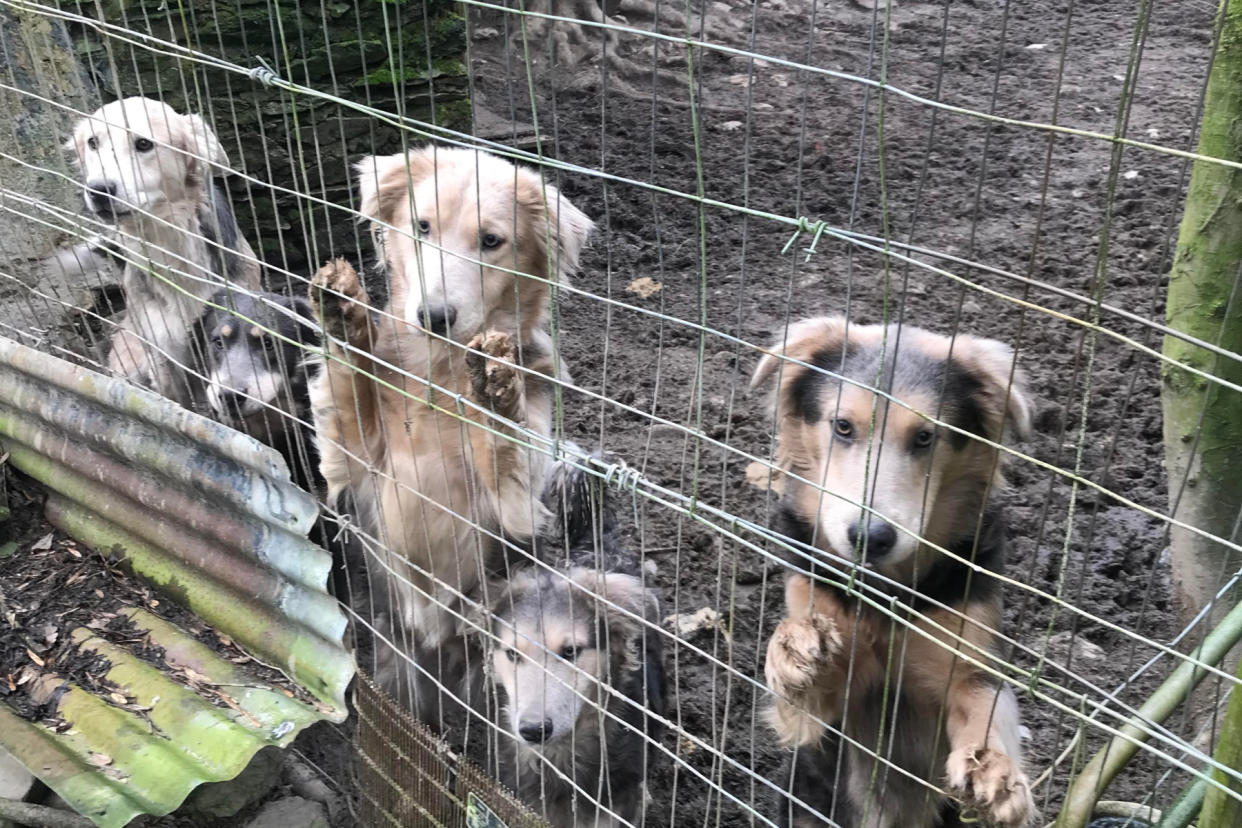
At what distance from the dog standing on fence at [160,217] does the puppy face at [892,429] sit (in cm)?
218

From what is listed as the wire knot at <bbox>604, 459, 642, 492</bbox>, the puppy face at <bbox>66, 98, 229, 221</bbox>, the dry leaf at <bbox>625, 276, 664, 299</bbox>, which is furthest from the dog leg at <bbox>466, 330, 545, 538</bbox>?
the dry leaf at <bbox>625, 276, 664, 299</bbox>

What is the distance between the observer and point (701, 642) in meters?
3.50

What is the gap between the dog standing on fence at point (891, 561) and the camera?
209cm

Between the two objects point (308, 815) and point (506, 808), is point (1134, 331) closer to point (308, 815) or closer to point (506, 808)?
point (506, 808)

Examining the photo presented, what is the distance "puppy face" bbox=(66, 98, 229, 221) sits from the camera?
12.4ft

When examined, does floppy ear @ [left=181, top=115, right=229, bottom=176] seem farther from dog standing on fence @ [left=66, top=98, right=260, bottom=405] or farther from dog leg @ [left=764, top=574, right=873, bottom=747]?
dog leg @ [left=764, top=574, right=873, bottom=747]

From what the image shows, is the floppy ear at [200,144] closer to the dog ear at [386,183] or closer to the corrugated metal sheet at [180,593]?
the dog ear at [386,183]

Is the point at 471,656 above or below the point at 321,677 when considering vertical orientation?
below

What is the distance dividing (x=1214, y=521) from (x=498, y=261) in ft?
6.54

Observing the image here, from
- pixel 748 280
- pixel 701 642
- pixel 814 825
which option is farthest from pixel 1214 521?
pixel 748 280

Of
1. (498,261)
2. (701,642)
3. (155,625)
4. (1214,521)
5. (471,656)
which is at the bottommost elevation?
(701,642)

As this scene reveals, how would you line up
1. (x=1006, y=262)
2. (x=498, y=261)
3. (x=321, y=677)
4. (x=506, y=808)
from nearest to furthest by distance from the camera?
1. (x=506, y=808)
2. (x=321, y=677)
3. (x=498, y=261)
4. (x=1006, y=262)

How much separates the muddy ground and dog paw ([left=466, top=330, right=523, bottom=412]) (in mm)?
218

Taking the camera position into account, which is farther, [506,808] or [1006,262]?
[1006,262]
